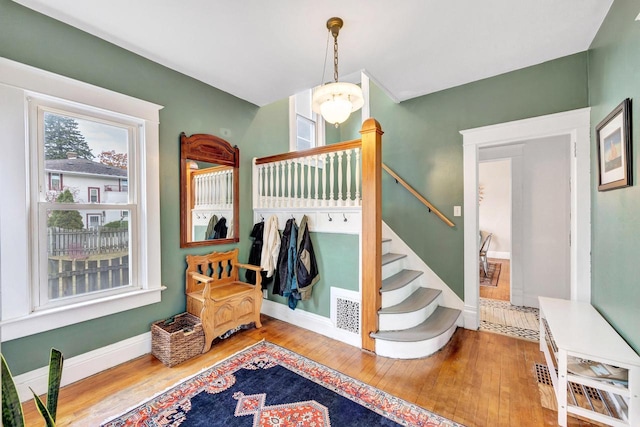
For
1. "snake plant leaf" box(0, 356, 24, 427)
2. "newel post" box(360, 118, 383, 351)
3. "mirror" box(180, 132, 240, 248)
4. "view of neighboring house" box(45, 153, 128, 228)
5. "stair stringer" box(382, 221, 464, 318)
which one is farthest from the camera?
"stair stringer" box(382, 221, 464, 318)

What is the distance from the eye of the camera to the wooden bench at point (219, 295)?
8.38ft

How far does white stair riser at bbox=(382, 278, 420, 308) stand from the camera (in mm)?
2648

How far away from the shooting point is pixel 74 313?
2.09 metres

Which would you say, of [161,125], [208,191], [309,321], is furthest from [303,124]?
[309,321]

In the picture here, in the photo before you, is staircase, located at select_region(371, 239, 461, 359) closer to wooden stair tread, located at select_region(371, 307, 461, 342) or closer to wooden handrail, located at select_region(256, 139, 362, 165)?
wooden stair tread, located at select_region(371, 307, 461, 342)

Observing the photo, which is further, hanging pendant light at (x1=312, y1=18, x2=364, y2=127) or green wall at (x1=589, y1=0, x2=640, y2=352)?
hanging pendant light at (x1=312, y1=18, x2=364, y2=127)

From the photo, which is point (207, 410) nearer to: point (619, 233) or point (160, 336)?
point (160, 336)

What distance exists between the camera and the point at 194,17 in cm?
206

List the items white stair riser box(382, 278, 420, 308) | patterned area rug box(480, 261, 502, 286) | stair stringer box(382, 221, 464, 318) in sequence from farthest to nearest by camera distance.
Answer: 1. patterned area rug box(480, 261, 502, 286)
2. stair stringer box(382, 221, 464, 318)
3. white stair riser box(382, 278, 420, 308)

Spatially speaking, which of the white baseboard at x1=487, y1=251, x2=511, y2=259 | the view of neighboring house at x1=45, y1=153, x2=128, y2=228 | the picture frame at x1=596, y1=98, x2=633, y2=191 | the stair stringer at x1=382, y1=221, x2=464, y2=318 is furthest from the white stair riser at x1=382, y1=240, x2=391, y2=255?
the white baseboard at x1=487, y1=251, x2=511, y2=259

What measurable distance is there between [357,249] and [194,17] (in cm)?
233

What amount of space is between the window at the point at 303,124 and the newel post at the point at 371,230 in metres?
1.92

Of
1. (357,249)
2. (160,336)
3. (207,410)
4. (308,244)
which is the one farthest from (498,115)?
(160,336)

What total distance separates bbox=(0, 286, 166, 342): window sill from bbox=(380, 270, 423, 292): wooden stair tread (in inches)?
85.7
